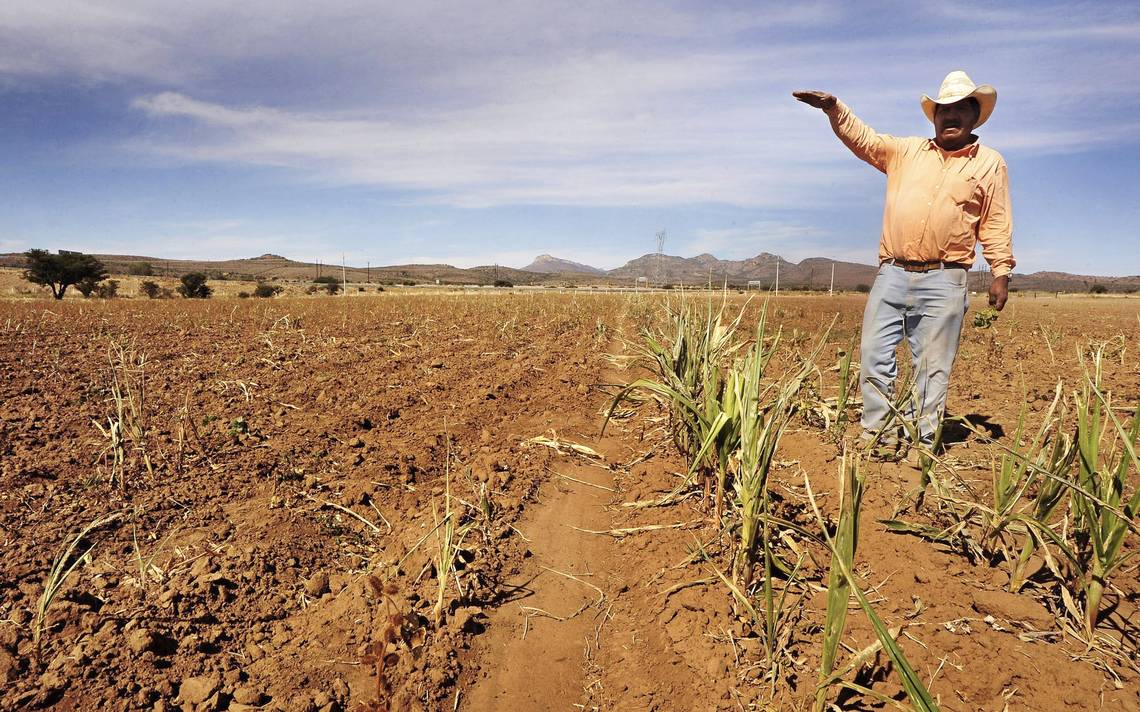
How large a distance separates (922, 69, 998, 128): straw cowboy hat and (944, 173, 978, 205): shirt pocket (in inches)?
14.3

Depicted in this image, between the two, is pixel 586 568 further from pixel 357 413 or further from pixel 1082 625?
pixel 357 413

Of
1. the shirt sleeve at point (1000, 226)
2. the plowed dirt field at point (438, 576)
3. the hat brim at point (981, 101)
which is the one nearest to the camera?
the plowed dirt field at point (438, 576)

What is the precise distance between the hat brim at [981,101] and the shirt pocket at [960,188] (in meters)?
0.36

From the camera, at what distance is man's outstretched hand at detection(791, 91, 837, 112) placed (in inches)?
131

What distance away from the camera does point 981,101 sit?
3.13 metres

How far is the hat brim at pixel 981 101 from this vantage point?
301 centimetres

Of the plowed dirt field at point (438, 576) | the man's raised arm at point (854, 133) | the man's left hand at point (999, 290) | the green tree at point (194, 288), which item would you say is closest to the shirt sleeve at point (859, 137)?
the man's raised arm at point (854, 133)

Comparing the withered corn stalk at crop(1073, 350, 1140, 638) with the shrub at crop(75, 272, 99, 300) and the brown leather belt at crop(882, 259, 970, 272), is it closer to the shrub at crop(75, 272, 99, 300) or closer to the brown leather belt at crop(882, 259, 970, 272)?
the brown leather belt at crop(882, 259, 970, 272)

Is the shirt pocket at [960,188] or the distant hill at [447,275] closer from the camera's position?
the shirt pocket at [960,188]

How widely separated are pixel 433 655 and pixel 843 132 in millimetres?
3468

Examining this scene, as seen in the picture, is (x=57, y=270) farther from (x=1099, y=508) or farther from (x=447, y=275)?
(x=447, y=275)

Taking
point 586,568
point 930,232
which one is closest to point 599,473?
point 586,568

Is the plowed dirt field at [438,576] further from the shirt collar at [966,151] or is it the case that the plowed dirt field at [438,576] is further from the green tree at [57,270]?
the green tree at [57,270]

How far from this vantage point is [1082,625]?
1648 millimetres
